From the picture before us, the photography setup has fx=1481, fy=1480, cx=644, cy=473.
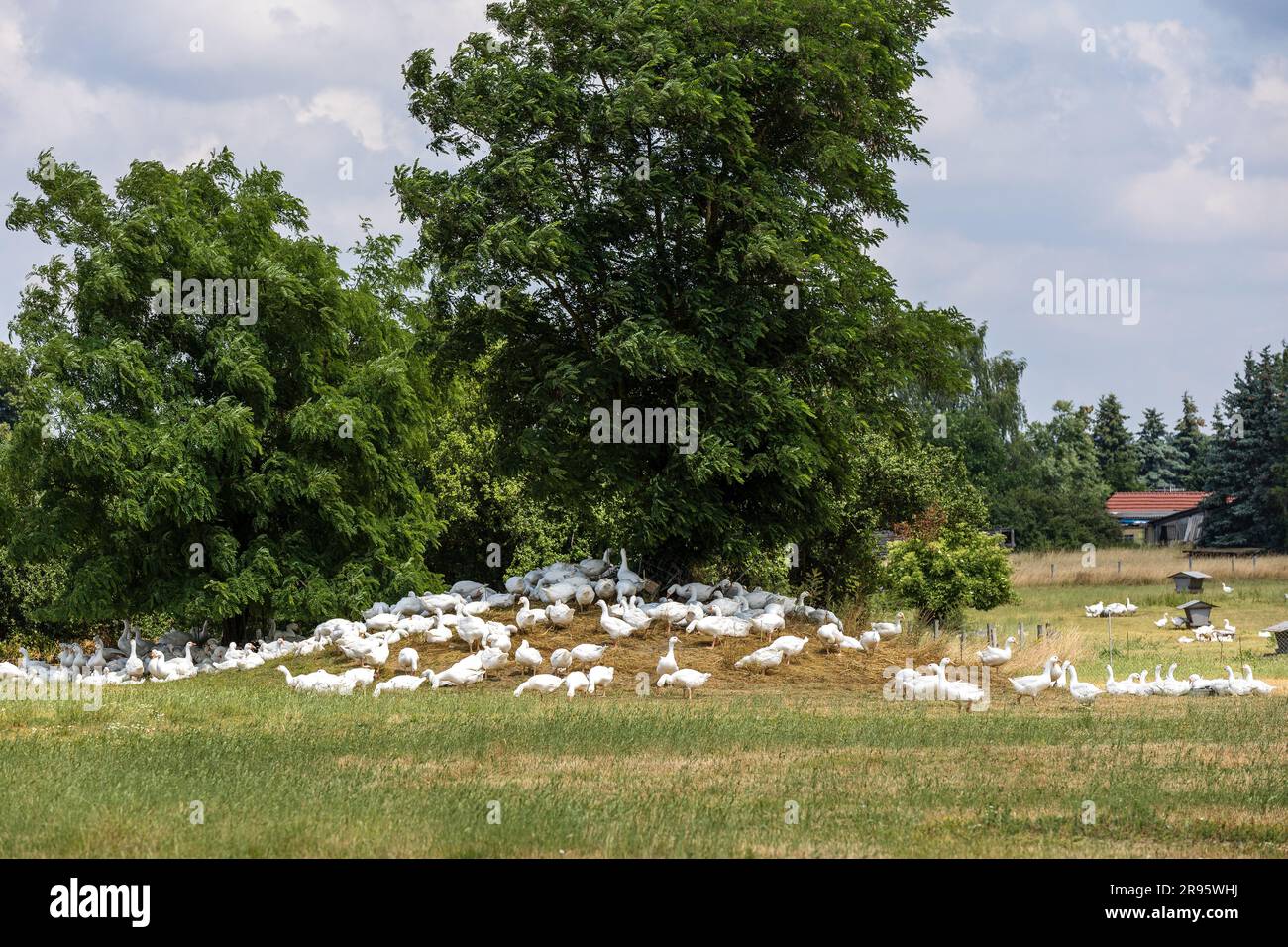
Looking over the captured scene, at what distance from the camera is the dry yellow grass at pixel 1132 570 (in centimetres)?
6806

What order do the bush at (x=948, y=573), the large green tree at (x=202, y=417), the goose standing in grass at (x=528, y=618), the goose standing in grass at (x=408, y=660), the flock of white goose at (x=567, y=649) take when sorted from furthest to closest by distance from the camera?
the bush at (x=948, y=573) < the large green tree at (x=202, y=417) < the goose standing in grass at (x=528, y=618) < the goose standing in grass at (x=408, y=660) < the flock of white goose at (x=567, y=649)

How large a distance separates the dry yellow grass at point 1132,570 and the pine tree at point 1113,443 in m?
46.7

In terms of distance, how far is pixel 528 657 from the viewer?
79.3ft

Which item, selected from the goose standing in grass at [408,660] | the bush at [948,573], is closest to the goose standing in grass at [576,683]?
the goose standing in grass at [408,660]

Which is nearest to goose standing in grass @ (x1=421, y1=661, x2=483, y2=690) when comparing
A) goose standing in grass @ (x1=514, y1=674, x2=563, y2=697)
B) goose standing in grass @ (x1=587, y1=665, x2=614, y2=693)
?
goose standing in grass @ (x1=514, y1=674, x2=563, y2=697)

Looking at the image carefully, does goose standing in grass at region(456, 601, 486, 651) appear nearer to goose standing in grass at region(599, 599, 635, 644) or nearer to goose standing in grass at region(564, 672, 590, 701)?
goose standing in grass at region(599, 599, 635, 644)

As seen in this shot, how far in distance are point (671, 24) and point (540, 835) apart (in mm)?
20474

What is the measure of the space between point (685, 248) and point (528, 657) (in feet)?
29.4

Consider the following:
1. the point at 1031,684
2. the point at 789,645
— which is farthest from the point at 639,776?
the point at 789,645

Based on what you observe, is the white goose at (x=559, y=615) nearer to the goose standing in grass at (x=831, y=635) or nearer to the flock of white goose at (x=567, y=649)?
the flock of white goose at (x=567, y=649)

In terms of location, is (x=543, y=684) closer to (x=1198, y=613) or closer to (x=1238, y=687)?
(x=1238, y=687)

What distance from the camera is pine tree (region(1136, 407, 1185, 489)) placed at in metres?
130

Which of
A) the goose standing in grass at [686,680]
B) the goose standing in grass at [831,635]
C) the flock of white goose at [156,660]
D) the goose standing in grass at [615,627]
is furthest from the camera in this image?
the flock of white goose at [156,660]

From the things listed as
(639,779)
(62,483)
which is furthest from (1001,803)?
(62,483)
